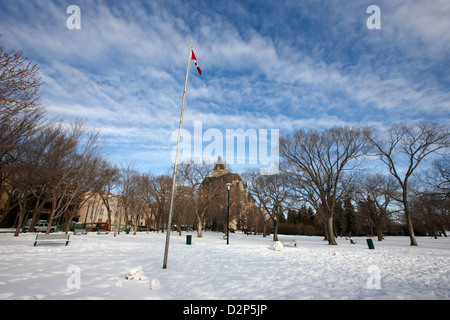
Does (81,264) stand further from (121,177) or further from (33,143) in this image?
(121,177)

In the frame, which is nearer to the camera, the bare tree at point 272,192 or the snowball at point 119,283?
the snowball at point 119,283

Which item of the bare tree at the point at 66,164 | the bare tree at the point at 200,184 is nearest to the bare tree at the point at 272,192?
the bare tree at the point at 200,184

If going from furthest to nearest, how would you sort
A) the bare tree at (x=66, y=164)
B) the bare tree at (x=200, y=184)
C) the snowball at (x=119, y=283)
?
the bare tree at (x=200, y=184) < the bare tree at (x=66, y=164) < the snowball at (x=119, y=283)

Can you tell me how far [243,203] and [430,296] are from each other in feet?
199

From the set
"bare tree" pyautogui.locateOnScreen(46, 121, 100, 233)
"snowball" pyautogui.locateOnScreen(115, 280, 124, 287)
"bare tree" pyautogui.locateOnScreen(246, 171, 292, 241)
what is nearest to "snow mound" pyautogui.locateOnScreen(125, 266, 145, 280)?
"snowball" pyautogui.locateOnScreen(115, 280, 124, 287)

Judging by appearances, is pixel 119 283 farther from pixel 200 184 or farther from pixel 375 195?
pixel 375 195

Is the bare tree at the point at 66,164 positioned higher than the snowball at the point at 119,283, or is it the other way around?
the bare tree at the point at 66,164

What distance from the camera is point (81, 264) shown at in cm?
777

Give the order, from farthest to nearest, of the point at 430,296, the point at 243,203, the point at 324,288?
the point at 243,203
the point at 324,288
the point at 430,296

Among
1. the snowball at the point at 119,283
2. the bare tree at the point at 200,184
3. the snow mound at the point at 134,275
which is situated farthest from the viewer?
the bare tree at the point at 200,184

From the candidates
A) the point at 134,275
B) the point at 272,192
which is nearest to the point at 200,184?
the point at 272,192

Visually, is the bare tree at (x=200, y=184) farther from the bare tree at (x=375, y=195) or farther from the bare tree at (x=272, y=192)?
the bare tree at (x=375, y=195)

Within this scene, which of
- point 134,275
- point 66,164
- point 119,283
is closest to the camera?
point 119,283
